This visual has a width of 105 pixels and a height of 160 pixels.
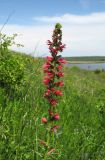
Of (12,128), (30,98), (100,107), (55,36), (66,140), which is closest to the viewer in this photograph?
(30,98)

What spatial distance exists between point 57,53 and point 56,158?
5.16 ft

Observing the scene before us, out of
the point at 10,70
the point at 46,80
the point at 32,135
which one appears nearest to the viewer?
the point at 32,135

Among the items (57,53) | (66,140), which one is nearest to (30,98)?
(57,53)

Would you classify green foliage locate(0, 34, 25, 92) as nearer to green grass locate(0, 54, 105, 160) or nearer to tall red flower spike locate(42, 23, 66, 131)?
green grass locate(0, 54, 105, 160)

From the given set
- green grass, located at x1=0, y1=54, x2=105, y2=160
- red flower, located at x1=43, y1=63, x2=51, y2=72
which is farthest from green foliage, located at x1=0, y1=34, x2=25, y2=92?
red flower, located at x1=43, y1=63, x2=51, y2=72

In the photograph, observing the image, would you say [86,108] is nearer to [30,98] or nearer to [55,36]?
[55,36]

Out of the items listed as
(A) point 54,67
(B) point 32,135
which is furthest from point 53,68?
(B) point 32,135

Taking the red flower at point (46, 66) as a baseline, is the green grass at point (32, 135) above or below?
below

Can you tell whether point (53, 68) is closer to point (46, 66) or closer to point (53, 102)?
point (46, 66)

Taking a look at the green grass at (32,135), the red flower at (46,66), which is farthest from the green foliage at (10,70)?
the red flower at (46,66)

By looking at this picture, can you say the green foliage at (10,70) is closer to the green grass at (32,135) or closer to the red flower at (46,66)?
the green grass at (32,135)

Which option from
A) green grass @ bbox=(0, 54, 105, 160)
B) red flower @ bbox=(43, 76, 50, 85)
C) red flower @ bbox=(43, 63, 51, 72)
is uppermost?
red flower @ bbox=(43, 63, 51, 72)

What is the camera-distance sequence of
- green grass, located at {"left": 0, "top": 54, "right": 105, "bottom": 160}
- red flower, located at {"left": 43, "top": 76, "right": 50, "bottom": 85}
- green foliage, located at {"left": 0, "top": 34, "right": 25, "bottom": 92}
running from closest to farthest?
green grass, located at {"left": 0, "top": 54, "right": 105, "bottom": 160} < red flower, located at {"left": 43, "top": 76, "right": 50, "bottom": 85} < green foliage, located at {"left": 0, "top": 34, "right": 25, "bottom": 92}

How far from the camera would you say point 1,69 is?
9023 mm
